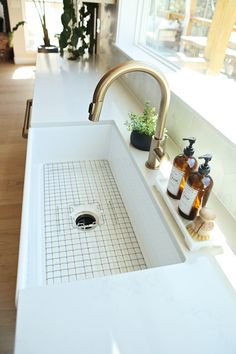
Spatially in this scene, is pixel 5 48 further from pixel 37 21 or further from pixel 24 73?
pixel 24 73

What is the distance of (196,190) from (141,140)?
1.41ft

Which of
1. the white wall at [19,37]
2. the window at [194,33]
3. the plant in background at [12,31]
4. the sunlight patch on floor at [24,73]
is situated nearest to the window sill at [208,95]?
the window at [194,33]

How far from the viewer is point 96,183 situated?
49.8 inches

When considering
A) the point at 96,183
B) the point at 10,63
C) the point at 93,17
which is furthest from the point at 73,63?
the point at 10,63

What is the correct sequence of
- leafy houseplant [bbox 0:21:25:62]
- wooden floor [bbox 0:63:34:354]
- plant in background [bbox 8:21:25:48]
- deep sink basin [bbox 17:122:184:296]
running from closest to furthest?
deep sink basin [bbox 17:122:184:296] < wooden floor [bbox 0:63:34:354] < plant in background [bbox 8:21:25:48] < leafy houseplant [bbox 0:21:25:62]

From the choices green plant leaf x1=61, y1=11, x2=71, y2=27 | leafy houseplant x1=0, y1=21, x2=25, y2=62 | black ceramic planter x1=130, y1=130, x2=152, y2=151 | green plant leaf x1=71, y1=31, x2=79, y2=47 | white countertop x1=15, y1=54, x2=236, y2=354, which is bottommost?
leafy houseplant x1=0, y1=21, x2=25, y2=62

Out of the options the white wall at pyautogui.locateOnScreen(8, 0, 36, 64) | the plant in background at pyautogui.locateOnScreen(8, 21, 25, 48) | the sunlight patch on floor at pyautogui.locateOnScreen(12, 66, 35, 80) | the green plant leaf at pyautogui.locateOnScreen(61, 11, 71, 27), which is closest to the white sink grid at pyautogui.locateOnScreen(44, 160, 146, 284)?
the green plant leaf at pyautogui.locateOnScreen(61, 11, 71, 27)

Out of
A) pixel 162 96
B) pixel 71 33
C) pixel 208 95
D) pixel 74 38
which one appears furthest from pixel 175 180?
pixel 71 33

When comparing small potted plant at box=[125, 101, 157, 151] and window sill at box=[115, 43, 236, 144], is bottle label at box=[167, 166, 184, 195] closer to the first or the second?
window sill at box=[115, 43, 236, 144]

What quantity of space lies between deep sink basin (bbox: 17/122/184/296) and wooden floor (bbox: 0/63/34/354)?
629 millimetres

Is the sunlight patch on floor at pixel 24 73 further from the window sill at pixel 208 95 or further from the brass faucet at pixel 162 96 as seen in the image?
the brass faucet at pixel 162 96

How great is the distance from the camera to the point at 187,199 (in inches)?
29.7

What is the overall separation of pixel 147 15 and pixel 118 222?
1.61m

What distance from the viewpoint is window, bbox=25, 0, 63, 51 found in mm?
5043
